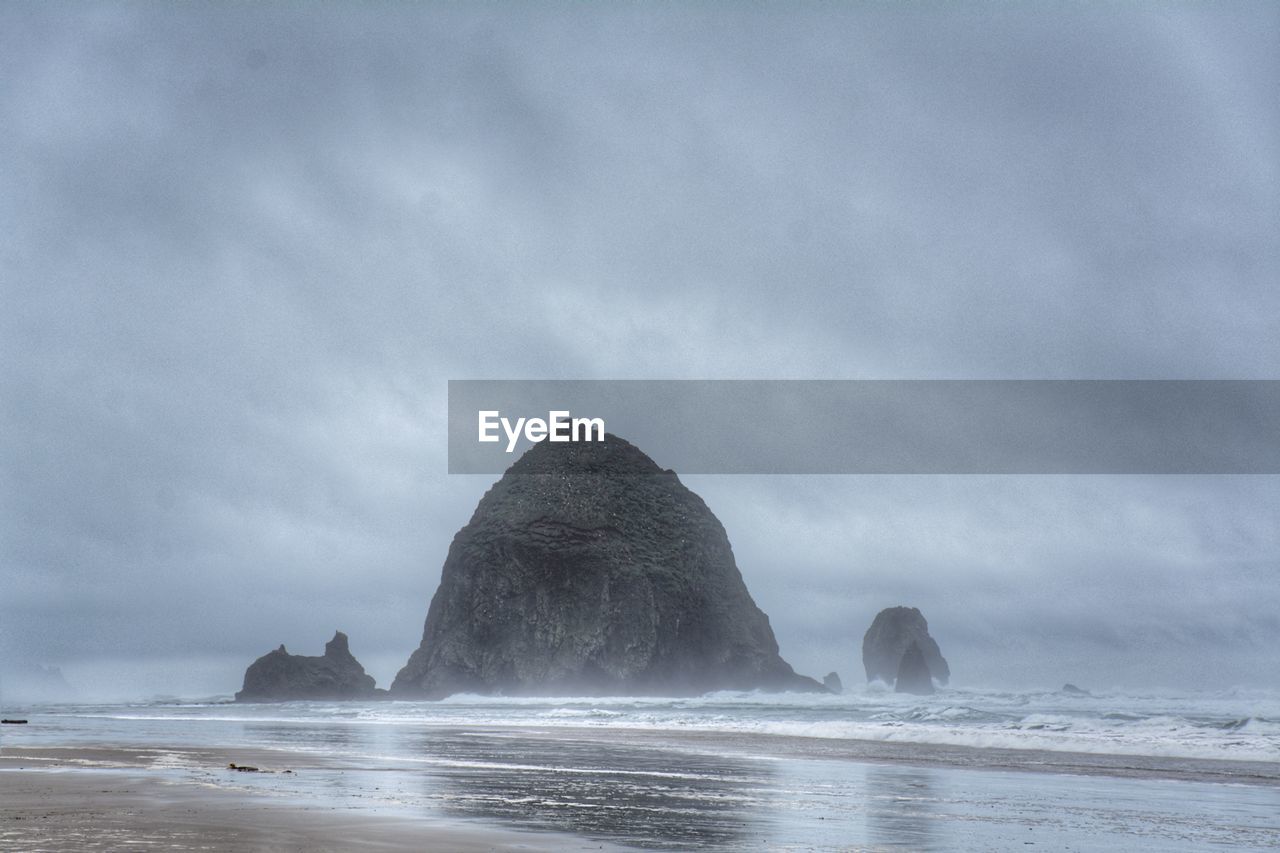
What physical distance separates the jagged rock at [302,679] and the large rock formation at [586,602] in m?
17.0

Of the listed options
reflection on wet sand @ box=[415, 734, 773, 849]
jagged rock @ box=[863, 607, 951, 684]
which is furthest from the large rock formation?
reflection on wet sand @ box=[415, 734, 773, 849]

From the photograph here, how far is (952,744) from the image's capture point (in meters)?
25.8

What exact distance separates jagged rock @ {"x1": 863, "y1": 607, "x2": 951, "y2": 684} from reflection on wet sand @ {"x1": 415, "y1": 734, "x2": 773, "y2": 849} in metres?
144

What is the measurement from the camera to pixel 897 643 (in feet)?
517

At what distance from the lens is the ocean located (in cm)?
912

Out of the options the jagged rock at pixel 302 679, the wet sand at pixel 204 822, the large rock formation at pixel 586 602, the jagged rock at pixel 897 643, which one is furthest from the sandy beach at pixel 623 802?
the jagged rock at pixel 897 643

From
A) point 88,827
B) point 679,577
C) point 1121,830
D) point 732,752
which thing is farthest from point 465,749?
point 679,577

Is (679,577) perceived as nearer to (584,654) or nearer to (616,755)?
(584,654)

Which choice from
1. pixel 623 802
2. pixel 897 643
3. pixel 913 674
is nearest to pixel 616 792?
pixel 623 802

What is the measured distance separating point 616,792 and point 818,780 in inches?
151

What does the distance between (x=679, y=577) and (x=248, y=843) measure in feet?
340

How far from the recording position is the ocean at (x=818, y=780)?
912 cm

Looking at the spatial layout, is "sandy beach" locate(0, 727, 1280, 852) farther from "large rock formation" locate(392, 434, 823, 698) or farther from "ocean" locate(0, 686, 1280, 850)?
"large rock formation" locate(392, 434, 823, 698)

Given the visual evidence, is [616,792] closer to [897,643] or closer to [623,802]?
[623,802]
